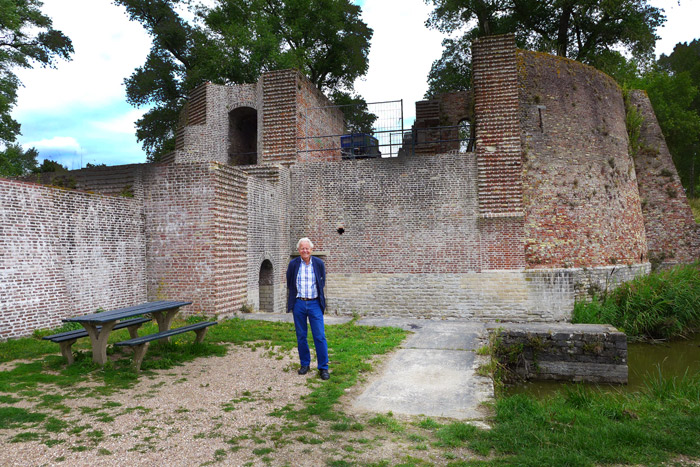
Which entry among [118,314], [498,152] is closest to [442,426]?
[118,314]

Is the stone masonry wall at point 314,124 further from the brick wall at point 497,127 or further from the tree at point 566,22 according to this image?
the tree at point 566,22

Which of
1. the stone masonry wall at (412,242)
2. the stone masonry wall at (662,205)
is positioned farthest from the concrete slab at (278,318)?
the stone masonry wall at (662,205)

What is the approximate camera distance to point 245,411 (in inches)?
173

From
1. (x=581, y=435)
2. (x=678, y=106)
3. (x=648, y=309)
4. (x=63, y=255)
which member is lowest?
(x=648, y=309)

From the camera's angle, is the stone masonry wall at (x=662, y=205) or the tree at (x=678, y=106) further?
the tree at (x=678, y=106)

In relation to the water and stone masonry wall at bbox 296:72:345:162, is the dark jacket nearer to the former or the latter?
the water

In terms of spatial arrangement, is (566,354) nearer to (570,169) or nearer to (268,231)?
(570,169)

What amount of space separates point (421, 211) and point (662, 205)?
1020 cm

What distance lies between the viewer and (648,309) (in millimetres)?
12062

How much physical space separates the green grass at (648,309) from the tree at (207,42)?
16.9 metres

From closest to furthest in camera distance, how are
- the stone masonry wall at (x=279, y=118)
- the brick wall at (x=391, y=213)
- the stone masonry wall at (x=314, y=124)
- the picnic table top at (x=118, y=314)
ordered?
the picnic table top at (x=118, y=314) < the brick wall at (x=391, y=213) < the stone masonry wall at (x=279, y=118) < the stone masonry wall at (x=314, y=124)

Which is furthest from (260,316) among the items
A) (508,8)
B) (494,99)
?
(508,8)

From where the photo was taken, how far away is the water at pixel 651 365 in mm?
8016

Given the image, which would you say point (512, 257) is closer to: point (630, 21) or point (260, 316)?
point (260, 316)
